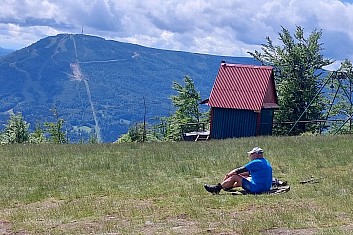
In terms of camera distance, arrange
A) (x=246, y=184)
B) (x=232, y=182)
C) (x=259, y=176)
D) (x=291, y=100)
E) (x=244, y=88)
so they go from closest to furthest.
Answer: (x=259, y=176) < (x=246, y=184) < (x=232, y=182) < (x=244, y=88) < (x=291, y=100)

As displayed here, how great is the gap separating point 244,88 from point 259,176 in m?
24.1

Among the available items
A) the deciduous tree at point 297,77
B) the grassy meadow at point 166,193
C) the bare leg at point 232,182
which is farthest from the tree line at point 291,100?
the bare leg at point 232,182

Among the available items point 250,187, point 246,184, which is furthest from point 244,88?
point 250,187

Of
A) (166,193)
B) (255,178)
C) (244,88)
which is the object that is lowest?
(166,193)

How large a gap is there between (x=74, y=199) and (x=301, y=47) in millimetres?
47019

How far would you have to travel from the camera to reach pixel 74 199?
45.8 ft

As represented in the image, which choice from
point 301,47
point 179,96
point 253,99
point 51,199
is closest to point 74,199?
point 51,199

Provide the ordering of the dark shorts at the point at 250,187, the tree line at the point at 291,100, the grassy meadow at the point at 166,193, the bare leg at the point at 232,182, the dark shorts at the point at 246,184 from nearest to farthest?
the grassy meadow at the point at 166,193, the dark shorts at the point at 250,187, the dark shorts at the point at 246,184, the bare leg at the point at 232,182, the tree line at the point at 291,100

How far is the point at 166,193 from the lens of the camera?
14055 millimetres

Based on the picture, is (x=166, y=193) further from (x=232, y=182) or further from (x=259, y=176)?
(x=259, y=176)

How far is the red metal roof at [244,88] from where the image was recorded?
37.1 metres

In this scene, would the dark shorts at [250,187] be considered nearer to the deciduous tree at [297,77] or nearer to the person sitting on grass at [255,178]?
the person sitting on grass at [255,178]

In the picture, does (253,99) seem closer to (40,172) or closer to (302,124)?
(302,124)

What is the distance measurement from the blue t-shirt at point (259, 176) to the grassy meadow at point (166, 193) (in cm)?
63
